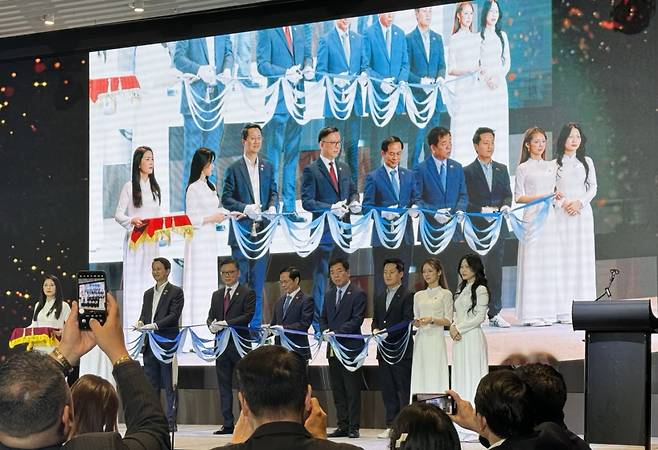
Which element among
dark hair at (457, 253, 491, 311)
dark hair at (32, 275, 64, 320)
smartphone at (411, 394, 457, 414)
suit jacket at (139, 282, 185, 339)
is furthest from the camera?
dark hair at (32, 275, 64, 320)

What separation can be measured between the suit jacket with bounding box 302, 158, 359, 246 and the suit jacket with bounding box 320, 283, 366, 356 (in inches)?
22.0

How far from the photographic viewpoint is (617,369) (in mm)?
5434

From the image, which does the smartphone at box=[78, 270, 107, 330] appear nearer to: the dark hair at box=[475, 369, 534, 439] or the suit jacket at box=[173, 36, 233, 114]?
the dark hair at box=[475, 369, 534, 439]

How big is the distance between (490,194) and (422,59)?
1350 mm

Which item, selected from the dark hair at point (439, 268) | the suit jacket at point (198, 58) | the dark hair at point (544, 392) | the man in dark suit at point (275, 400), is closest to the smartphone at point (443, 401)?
the dark hair at point (544, 392)

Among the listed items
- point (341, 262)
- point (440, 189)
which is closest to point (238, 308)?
point (341, 262)

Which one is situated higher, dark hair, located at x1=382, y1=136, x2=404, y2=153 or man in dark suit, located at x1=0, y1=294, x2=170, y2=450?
dark hair, located at x1=382, y1=136, x2=404, y2=153

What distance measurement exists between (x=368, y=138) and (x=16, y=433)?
22.9 ft

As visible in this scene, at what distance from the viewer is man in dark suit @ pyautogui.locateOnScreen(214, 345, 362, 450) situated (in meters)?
1.82

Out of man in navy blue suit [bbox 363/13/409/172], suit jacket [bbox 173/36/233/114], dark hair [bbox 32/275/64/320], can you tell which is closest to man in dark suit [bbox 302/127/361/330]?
man in navy blue suit [bbox 363/13/409/172]

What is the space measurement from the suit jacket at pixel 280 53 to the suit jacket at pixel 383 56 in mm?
584

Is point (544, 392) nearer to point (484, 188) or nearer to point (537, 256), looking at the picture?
point (537, 256)

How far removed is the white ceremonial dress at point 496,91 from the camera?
8.12 meters

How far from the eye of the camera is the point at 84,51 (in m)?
9.88
